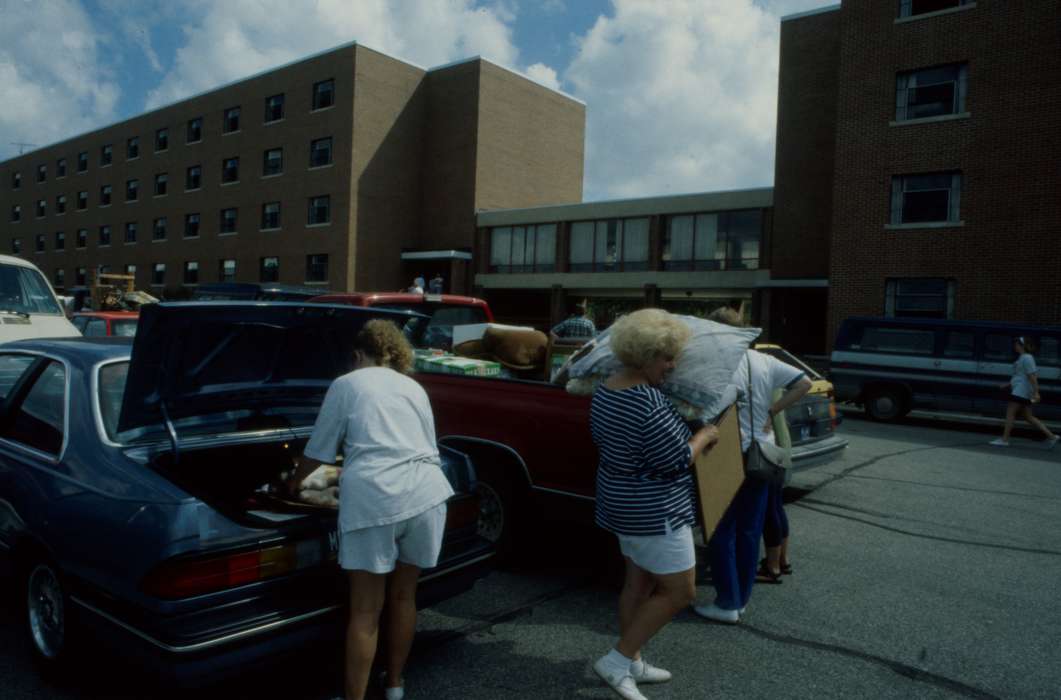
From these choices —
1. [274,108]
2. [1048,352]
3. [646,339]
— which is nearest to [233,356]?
[646,339]

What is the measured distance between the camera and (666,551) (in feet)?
9.96

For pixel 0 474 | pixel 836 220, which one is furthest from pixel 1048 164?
pixel 0 474

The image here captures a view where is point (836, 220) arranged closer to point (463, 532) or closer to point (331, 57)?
point (463, 532)

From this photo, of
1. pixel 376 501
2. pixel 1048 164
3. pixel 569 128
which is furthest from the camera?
pixel 569 128

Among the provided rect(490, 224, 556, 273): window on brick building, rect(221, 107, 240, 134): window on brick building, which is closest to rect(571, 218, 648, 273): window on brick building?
rect(490, 224, 556, 273): window on brick building

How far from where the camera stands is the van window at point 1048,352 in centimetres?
1348

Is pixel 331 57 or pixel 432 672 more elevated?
pixel 331 57

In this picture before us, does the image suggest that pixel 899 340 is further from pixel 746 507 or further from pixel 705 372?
pixel 705 372

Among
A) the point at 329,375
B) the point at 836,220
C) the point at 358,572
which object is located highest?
the point at 836,220

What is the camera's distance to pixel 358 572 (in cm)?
283

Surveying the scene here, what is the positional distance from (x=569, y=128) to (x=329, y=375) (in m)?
39.2

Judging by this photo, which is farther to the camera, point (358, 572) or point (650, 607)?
point (650, 607)

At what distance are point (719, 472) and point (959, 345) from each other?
13075 millimetres

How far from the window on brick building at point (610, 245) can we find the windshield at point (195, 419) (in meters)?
28.4
